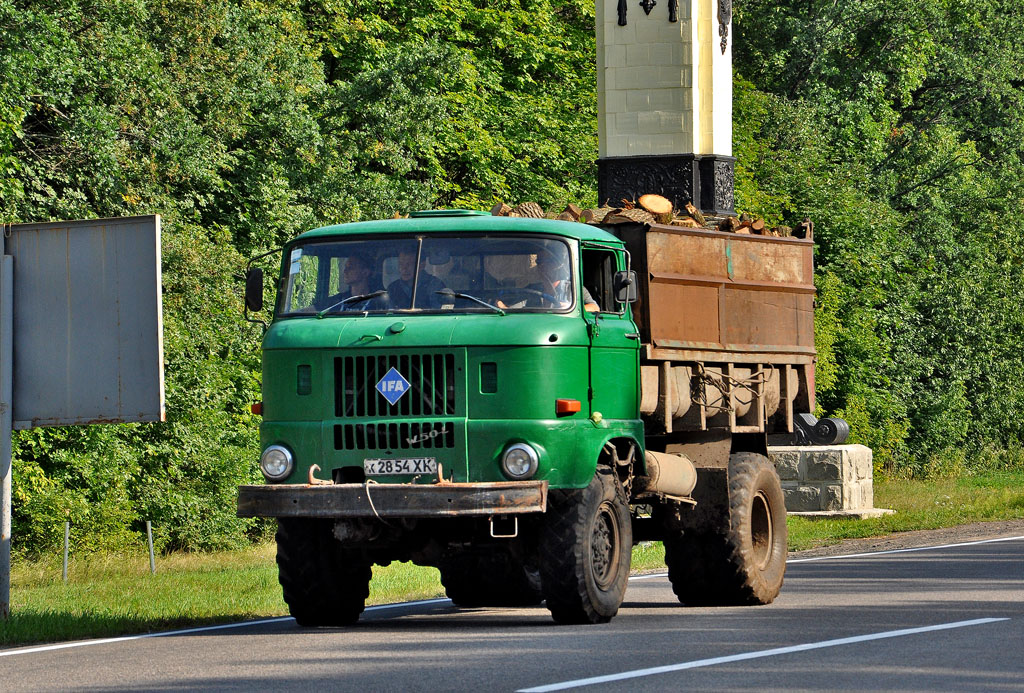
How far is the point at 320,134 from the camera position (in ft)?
A: 102

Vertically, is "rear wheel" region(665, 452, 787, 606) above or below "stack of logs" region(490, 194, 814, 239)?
below

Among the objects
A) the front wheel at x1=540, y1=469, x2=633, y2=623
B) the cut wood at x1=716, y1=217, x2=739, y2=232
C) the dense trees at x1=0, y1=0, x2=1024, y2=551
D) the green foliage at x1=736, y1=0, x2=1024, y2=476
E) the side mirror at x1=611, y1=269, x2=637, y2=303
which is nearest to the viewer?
the front wheel at x1=540, y1=469, x2=633, y2=623

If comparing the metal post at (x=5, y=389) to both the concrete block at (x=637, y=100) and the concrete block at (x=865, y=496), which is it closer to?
the concrete block at (x=637, y=100)

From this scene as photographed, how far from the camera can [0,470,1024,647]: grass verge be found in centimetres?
1416

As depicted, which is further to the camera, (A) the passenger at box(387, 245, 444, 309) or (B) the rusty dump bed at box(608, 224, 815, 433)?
(B) the rusty dump bed at box(608, 224, 815, 433)

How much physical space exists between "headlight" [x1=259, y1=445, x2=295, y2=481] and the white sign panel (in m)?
1.69

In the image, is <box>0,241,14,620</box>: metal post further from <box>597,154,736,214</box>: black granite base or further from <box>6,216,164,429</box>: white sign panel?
<box>597,154,736,214</box>: black granite base

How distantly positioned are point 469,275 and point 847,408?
1162 inches

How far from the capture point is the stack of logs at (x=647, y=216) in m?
14.8

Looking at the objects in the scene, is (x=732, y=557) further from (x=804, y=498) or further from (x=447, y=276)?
(x=804, y=498)

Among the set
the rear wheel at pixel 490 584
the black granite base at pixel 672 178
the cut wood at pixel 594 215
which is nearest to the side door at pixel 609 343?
the cut wood at pixel 594 215

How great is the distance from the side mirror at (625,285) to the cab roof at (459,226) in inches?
14.7

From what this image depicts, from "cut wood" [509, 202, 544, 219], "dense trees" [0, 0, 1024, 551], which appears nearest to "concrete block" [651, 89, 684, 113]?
"dense trees" [0, 0, 1024, 551]

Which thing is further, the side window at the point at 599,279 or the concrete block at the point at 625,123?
the concrete block at the point at 625,123
